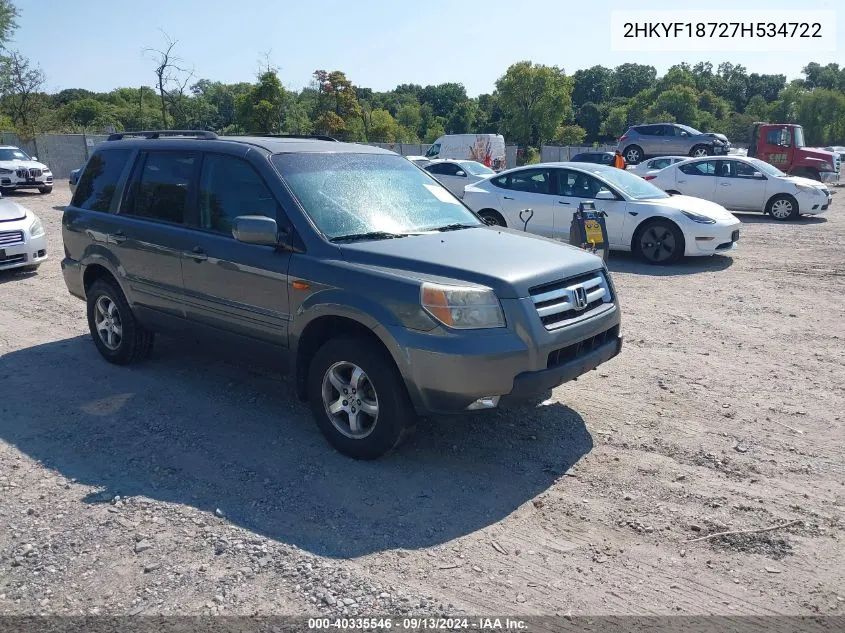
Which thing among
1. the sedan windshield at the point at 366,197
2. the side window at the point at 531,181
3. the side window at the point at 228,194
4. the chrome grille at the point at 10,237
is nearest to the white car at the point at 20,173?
the chrome grille at the point at 10,237

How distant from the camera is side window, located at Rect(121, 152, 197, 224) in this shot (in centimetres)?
547

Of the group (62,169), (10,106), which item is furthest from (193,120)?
(10,106)

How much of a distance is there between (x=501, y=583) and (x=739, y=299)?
6816 mm

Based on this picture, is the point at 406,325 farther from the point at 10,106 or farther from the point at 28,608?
the point at 10,106

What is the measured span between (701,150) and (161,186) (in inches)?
1113

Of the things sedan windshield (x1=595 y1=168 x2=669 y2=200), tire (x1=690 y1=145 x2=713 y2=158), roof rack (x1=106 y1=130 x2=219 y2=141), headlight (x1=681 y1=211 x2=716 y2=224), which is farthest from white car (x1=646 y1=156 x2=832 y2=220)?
roof rack (x1=106 y1=130 x2=219 y2=141)

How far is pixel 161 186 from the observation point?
18.8 feet

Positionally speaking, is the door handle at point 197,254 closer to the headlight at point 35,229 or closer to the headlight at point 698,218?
the headlight at point 35,229

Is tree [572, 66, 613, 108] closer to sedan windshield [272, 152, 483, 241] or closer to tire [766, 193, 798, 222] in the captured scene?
tire [766, 193, 798, 222]

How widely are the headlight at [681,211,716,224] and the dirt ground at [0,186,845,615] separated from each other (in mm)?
4595

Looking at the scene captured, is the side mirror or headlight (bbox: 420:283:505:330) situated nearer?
headlight (bbox: 420:283:505:330)

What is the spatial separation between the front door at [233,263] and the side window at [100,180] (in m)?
1.32

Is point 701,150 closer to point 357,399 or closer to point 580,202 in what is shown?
point 580,202

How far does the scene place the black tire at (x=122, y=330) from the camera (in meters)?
→ 6.14
